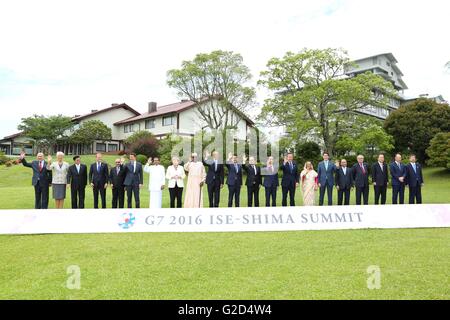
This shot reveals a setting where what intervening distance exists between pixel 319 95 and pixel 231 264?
20.8 metres

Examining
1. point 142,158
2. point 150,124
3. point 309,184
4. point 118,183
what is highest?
point 150,124

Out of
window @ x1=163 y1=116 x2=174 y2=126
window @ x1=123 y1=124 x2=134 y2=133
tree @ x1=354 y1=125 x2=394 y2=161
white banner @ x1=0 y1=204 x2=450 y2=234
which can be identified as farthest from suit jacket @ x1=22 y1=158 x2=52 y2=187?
window @ x1=123 y1=124 x2=134 y2=133

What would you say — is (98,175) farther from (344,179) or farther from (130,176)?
(344,179)

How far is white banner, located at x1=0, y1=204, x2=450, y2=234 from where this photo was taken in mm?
7906

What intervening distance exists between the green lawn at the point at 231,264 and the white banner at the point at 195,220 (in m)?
0.28

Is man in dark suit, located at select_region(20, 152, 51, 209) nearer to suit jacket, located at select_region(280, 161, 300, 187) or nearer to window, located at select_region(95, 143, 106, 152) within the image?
suit jacket, located at select_region(280, 161, 300, 187)

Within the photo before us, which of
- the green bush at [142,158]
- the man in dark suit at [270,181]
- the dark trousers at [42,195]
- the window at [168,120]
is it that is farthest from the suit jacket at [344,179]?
the window at [168,120]

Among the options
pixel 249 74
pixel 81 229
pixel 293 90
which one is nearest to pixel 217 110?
pixel 249 74

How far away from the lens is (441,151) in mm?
25906

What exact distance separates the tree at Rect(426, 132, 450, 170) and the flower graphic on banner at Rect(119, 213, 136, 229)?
23.7 m

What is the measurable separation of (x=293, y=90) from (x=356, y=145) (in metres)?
5.80

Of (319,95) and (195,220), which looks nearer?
(195,220)

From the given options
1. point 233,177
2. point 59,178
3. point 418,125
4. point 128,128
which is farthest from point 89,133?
point 418,125
